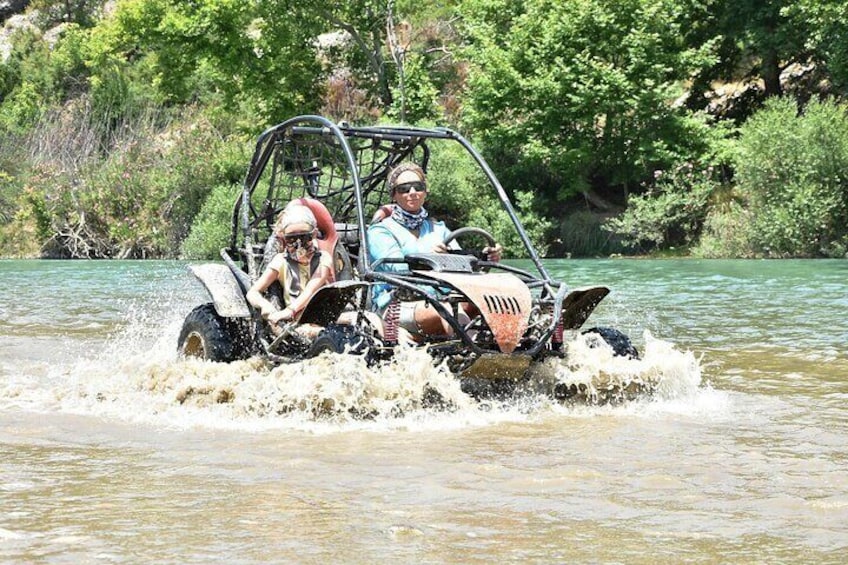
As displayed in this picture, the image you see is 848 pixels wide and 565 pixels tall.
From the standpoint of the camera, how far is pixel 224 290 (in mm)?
9570

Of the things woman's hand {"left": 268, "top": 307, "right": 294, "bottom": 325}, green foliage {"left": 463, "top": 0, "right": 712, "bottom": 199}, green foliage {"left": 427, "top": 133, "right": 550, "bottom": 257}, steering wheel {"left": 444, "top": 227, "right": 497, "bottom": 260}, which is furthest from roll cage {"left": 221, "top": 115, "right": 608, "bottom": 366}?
green foliage {"left": 463, "top": 0, "right": 712, "bottom": 199}

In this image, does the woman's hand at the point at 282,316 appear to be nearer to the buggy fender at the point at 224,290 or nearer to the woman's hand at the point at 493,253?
the buggy fender at the point at 224,290

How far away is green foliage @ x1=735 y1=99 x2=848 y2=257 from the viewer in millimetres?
32375

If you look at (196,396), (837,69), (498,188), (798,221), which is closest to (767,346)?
(498,188)

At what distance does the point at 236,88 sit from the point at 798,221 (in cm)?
2187

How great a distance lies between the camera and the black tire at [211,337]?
939cm

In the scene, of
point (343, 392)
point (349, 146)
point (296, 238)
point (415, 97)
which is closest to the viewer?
point (343, 392)

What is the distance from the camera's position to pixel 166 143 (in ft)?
155

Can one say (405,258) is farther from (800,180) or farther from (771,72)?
(771,72)

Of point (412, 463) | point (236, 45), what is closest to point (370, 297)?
point (412, 463)

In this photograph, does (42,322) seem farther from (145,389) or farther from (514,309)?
(514,309)

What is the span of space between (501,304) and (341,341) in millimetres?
1055

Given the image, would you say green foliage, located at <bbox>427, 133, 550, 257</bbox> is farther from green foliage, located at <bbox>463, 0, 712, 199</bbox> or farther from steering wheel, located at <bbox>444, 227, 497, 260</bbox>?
steering wheel, located at <bbox>444, 227, 497, 260</bbox>

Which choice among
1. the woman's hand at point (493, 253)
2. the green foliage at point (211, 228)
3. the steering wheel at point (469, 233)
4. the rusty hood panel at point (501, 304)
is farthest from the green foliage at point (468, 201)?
the rusty hood panel at point (501, 304)
